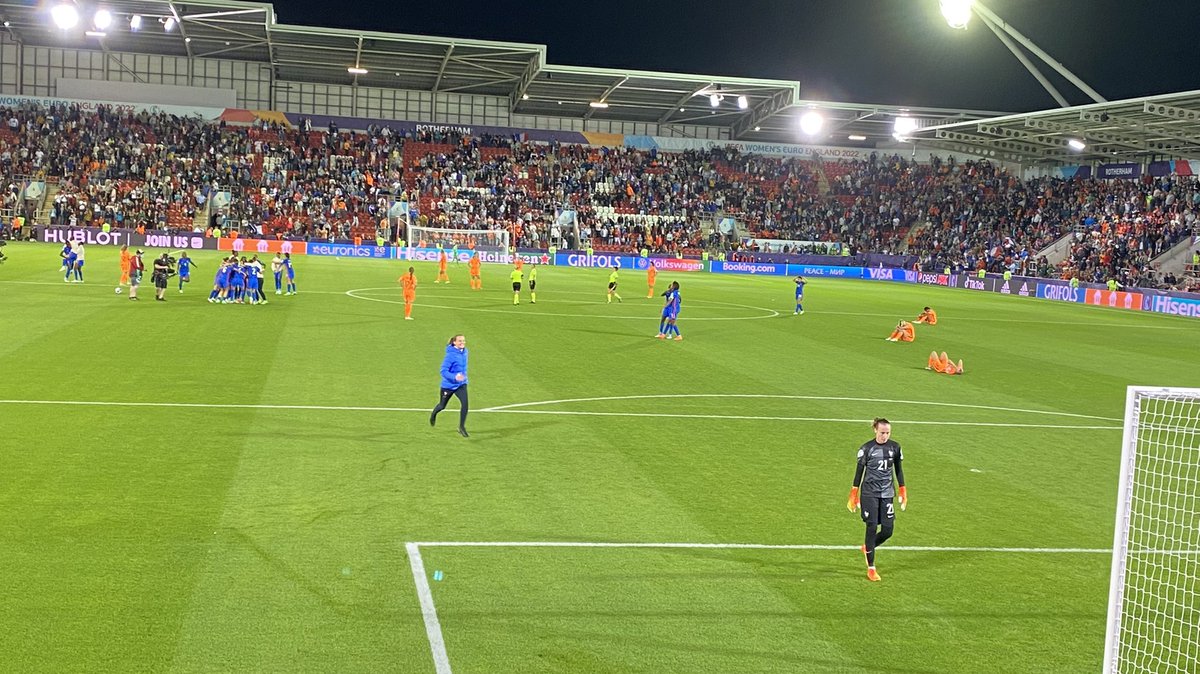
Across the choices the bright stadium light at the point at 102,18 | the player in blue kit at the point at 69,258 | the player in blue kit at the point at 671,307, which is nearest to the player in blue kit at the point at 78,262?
the player in blue kit at the point at 69,258

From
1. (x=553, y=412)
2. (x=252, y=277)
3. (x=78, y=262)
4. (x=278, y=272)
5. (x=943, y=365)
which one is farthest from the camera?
(x=78, y=262)

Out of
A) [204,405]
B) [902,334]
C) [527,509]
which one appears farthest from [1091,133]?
[527,509]

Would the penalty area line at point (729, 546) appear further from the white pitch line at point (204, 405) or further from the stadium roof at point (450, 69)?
the stadium roof at point (450, 69)

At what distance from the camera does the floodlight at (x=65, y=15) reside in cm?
6025

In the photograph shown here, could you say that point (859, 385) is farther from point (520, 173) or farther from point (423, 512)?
point (520, 173)

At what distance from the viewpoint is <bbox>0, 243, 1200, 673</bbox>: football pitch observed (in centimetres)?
784

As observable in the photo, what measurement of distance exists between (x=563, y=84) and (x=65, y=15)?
3160 centimetres

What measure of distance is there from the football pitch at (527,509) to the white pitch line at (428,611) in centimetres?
3

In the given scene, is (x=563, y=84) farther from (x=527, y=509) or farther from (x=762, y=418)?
(x=527, y=509)

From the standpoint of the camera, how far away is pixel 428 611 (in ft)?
27.2

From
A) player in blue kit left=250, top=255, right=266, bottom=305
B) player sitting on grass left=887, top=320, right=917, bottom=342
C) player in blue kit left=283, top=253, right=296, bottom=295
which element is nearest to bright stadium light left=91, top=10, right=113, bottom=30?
player in blue kit left=283, top=253, right=296, bottom=295

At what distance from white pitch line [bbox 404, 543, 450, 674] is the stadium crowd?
193ft

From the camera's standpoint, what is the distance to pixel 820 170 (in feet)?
295

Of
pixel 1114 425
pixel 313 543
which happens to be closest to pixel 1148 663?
pixel 313 543
